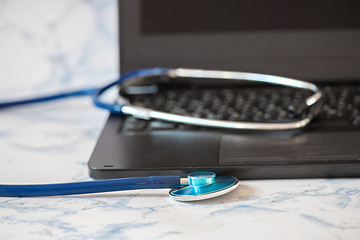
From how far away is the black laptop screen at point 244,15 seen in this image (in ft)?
2.49

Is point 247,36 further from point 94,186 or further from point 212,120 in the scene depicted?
point 94,186

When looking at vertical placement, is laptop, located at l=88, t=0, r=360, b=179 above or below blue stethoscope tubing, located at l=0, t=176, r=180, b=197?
above

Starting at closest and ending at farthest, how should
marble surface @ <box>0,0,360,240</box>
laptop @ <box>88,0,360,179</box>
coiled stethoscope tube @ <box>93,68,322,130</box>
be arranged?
Answer: marble surface @ <box>0,0,360,240</box>, coiled stethoscope tube @ <box>93,68,322,130</box>, laptop @ <box>88,0,360,179</box>

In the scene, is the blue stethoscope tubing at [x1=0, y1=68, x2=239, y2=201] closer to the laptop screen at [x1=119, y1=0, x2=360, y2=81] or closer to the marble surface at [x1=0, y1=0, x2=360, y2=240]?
the marble surface at [x1=0, y1=0, x2=360, y2=240]

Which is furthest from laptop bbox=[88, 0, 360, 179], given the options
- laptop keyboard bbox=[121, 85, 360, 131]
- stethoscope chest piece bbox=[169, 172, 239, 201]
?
stethoscope chest piece bbox=[169, 172, 239, 201]

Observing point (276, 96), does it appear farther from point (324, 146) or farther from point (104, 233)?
point (104, 233)

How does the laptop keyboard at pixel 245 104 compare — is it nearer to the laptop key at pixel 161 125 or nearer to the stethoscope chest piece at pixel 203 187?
the laptop key at pixel 161 125

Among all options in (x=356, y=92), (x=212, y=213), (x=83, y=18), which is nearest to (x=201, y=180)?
(x=212, y=213)

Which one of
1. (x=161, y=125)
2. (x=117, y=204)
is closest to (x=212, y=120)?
(x=161, y=125)

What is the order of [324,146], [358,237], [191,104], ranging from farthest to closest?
[191,104]
[324,146]
[358,237]

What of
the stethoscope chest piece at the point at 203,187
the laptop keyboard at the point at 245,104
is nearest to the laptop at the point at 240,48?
the laptop keyboard at the point at 245,104

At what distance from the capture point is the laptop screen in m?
0.76

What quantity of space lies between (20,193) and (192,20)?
1.27 ft

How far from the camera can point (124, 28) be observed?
77 cm
